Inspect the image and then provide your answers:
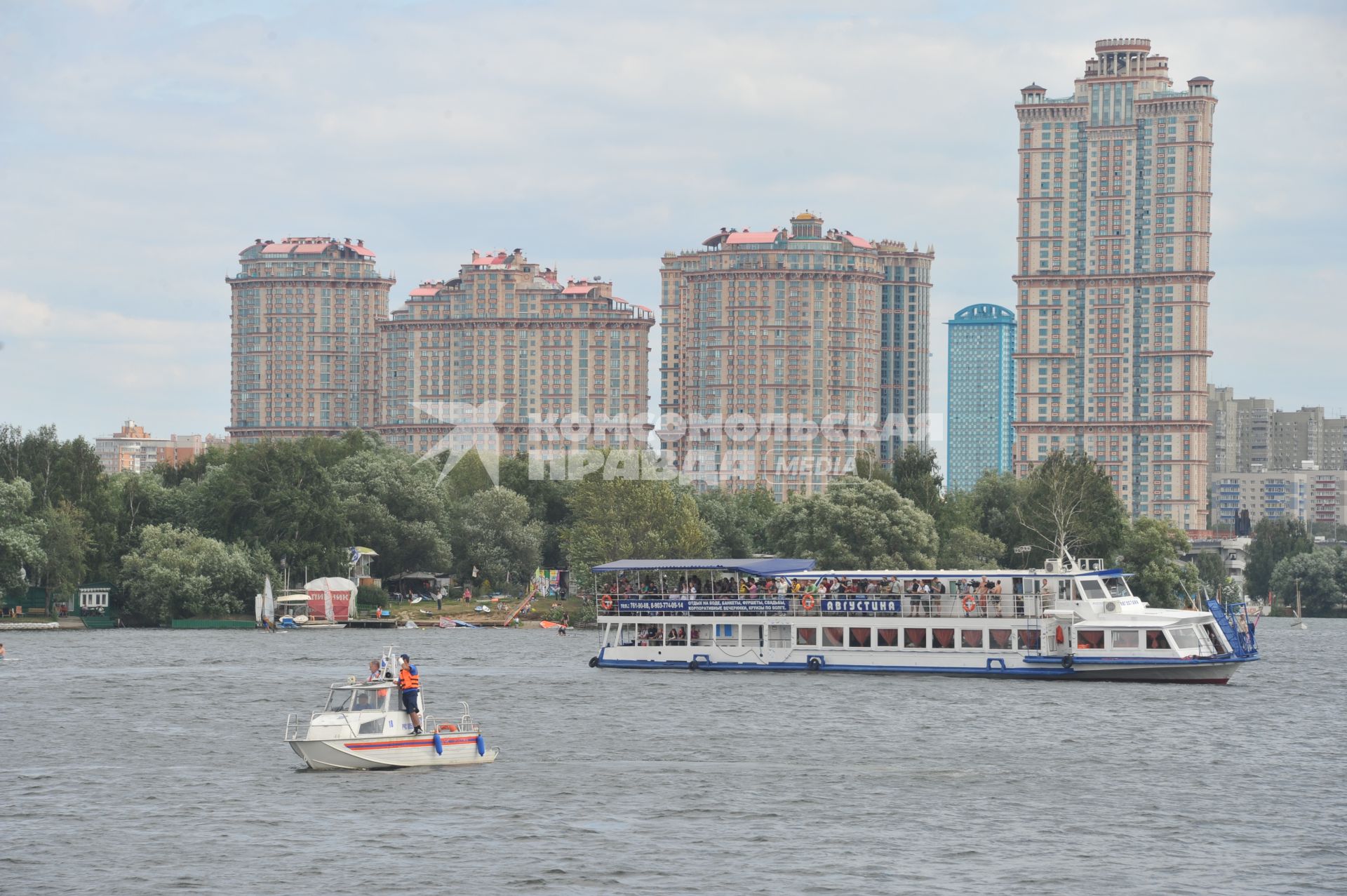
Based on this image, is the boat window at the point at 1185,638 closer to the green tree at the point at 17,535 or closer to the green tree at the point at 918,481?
the green tree at the point at 918,481

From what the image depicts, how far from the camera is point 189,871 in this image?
41.6 metres

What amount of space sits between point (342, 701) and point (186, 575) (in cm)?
8281

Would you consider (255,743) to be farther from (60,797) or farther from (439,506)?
(439,506)

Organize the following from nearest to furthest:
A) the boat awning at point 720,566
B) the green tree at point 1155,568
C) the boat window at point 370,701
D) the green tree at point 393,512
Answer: the boat window at point 370,701 < the boat awning at point 720,566 < the green tree at point 1155,568 < the green tree at point 393,512

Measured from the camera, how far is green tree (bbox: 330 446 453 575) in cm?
15050

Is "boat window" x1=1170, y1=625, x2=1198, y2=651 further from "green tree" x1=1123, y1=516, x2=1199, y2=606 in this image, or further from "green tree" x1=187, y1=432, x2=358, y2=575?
"green tree" x1=187, y1=432, x2=358, y2=575

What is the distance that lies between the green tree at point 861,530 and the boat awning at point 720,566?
38366 mm

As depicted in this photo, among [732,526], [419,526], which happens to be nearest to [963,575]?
[419,526]

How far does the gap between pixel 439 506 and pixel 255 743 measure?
3736 inches

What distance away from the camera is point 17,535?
125562 mm

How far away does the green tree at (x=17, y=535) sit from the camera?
411 feet

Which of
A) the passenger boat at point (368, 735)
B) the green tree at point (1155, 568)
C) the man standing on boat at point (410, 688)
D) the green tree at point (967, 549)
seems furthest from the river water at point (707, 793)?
the green tree at point (967, 549)

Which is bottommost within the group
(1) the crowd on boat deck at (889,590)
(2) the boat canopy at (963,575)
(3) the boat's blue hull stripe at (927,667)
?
A: (3) the boat's blue hull stripe at (927,667)

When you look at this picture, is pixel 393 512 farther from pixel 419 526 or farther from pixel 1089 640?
pixel 1089 640
